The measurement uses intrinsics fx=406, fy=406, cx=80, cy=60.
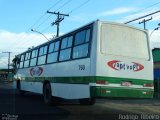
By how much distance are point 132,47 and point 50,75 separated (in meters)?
5.39

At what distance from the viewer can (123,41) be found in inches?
595

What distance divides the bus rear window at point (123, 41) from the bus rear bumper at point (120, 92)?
4.23 ft

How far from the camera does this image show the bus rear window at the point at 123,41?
14.8 m

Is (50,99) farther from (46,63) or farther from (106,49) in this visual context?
(106,49)

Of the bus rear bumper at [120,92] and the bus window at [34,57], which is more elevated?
the bus window at [34,57]

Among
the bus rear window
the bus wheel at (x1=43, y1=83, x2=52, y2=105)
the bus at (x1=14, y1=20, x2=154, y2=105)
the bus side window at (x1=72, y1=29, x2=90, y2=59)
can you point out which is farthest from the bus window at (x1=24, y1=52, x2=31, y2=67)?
the bus rear window

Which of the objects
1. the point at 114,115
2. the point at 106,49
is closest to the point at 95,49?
the point at 106,49

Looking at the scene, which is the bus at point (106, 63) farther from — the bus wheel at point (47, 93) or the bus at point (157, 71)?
the bus at point (157, 71)

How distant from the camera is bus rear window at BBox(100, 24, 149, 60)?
14.8m

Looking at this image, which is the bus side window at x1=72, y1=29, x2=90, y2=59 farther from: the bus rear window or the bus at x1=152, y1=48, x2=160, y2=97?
the bus at x1=152, y1=48, x2=160, y2=97

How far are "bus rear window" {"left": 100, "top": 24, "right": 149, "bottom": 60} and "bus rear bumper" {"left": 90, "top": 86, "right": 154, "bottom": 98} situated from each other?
1.29 m

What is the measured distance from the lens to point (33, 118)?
14.0 metres

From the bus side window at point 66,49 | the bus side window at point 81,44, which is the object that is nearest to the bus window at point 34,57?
the bus side window at point 66,49

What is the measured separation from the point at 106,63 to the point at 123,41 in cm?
122
